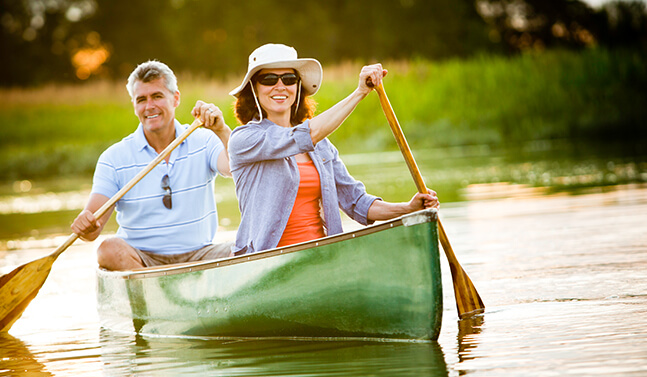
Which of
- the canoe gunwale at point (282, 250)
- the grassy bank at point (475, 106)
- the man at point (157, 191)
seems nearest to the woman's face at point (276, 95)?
the canoe gunwale at point (282, 250)

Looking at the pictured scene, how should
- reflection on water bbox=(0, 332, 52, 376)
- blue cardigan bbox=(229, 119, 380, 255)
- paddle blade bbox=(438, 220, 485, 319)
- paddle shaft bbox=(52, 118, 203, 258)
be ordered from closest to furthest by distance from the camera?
1. blue cardigan bbox=(229, 119, 380, 255)
2. reflection on water bbox=(0, 332, 52, 376)
3. paddle blade bbox=(438, 220, 485, 319)
4. paddle shaft bbox=(52, 118, 203, 258)

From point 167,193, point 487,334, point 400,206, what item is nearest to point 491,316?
point 487,334

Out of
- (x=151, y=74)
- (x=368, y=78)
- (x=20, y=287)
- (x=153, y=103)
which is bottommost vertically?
(x=20, y=287)

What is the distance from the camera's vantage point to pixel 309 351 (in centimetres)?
377

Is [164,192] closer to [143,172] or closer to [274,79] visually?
[143,172]

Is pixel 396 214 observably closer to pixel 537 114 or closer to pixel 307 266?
pixel 307 266

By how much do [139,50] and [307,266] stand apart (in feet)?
79.0

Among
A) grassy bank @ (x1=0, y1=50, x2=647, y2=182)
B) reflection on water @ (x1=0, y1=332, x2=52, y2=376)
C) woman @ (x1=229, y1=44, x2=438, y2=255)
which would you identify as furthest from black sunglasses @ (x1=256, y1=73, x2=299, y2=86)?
grassy bank @ (x1=0, y1=50, x2=647, y2=182)

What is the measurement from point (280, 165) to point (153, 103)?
1.08 meters

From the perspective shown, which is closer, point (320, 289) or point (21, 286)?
point (320, 289)

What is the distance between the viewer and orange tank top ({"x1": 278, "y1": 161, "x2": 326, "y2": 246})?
13.0 ft

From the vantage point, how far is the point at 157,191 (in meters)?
4.67

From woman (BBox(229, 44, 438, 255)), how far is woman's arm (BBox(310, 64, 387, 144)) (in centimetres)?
6

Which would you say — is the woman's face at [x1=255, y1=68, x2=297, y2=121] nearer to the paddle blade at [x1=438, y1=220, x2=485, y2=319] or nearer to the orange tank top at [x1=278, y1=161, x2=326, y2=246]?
the orange tank top at [x1=278, y1=161, x2=326, y2=246]
